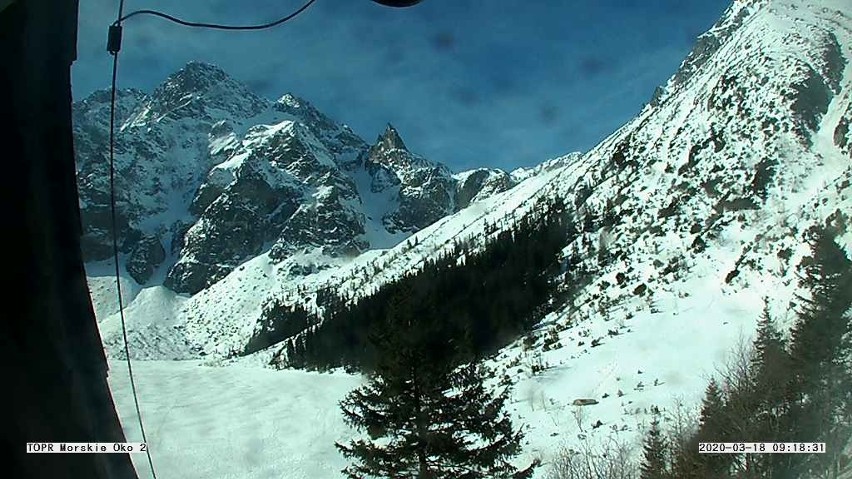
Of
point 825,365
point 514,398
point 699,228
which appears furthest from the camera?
point 699,228

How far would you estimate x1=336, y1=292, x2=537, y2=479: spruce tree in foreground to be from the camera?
8.70 m

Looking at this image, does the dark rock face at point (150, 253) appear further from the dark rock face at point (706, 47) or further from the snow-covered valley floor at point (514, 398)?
the snow-covered valley floor at point (514, 398)

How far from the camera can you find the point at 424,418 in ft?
29.4

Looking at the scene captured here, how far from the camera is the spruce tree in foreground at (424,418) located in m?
8.70

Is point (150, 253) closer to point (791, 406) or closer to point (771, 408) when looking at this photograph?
point (771, 408)

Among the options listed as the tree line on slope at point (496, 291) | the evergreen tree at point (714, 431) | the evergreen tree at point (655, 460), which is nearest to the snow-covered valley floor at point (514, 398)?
the evergreen tree at point (655, 460)

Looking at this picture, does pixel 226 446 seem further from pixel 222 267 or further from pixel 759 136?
pixel 222 267

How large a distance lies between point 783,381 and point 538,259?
140 feet

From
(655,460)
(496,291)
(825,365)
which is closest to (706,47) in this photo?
(496,291)

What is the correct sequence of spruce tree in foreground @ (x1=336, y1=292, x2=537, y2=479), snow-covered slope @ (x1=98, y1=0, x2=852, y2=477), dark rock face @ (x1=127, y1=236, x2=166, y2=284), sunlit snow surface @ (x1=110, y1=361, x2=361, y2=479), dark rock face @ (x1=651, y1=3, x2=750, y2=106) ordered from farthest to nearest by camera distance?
dark rock face @ (x1=127, y1=236, x2=166, y2=284)
dark rock face @ (x1=651, y1=3, x2=750, y2=106)
snow-covered slope @ (x1=98, y1=0, x2=852, y2=477)
spruce tree in foreground @ (x1=336, y1=292, x2=537, y2=479)
sunlit snow surface @ (x1=110, y1=361, x2=361, y2=479)

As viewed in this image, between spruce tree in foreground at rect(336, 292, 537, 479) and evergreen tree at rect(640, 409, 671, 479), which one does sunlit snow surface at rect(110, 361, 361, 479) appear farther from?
evergreen tree at rect(640, 409, 671, 479)

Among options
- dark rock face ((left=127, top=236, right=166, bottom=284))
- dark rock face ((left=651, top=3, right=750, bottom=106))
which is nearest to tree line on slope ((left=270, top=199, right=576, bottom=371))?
dark rock face ((left=651, top=3, right=750, bottom=106))

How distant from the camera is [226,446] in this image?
8.70 m

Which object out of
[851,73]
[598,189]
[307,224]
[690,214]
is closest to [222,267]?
[307,224]
